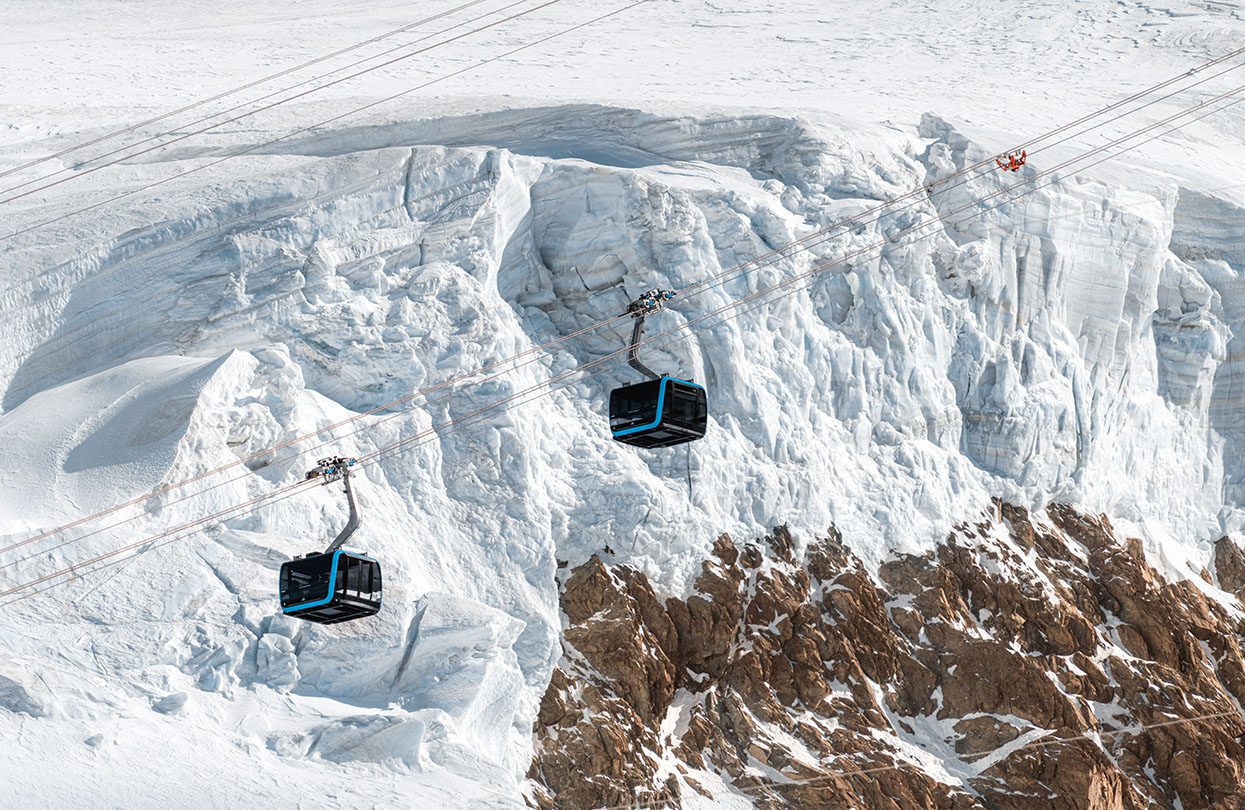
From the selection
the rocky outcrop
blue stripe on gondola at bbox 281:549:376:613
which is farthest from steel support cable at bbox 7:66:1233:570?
blue stripe on gondola at bbox 281:549:376:613

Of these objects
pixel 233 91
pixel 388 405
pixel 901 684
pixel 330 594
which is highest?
pixel 233 91

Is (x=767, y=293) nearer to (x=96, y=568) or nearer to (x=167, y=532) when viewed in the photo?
(x=167, y=532)

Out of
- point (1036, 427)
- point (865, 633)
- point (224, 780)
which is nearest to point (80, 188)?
point (224, 780)

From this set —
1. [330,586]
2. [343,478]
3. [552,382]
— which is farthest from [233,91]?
[330,586]

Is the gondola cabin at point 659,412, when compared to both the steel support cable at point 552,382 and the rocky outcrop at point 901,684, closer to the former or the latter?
the steel support cable at point 552,382

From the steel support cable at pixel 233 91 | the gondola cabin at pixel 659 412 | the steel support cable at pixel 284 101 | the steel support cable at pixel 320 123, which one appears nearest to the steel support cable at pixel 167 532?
the gondola cabin at pixel 659 412

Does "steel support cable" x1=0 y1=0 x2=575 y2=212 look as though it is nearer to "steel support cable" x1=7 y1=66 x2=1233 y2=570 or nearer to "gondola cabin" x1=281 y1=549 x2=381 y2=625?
"steel support cable" x1=7 y1=66 x2=1233 y2=570
